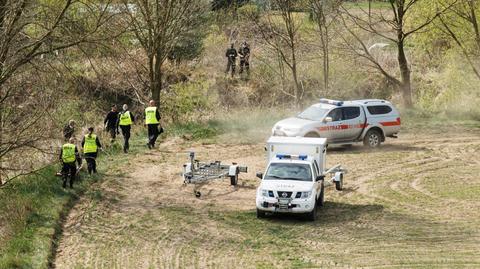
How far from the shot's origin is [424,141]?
97.8 feet

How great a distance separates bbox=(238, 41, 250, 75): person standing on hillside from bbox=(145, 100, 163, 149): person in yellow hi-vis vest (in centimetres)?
1499

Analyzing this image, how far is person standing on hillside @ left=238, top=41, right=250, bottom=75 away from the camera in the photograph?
41.9m

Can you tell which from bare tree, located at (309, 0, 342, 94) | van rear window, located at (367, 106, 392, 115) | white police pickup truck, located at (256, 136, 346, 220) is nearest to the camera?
white police pickup truck, located at (256, 136, 346, 220)

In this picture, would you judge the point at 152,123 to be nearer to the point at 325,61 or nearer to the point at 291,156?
the point at 291,156

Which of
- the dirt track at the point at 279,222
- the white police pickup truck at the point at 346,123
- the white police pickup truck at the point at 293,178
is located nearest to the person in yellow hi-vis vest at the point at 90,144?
the dirt track at the point at 279,222

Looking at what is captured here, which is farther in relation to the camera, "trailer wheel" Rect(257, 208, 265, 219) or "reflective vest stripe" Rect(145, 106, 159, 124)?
"reflective vest stripe" Rect(145, 106, 159, 124)

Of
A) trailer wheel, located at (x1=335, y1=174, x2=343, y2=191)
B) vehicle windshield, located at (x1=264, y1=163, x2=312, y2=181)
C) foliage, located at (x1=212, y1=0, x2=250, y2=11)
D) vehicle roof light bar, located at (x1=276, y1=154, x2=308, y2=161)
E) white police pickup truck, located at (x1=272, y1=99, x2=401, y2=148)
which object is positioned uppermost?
foliage, located at (x1=212, y1=0, x2=250, y2=11)

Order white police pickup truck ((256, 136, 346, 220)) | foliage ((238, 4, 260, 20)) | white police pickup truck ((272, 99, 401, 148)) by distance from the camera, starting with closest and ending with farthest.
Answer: white police pickup truck ((256, 136, 346, 220))
white police pickup truck ((272, 99, 401, 148))
foliage ((238, 4, 260, 20))

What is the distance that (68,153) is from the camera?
21078 millimetres

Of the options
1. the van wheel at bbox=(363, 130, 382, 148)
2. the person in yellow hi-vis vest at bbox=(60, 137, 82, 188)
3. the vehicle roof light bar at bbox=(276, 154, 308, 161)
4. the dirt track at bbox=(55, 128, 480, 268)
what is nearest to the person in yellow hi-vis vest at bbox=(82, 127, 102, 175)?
the person in yellow hi-vis vest at bbox=(60, 137, 82, 188)

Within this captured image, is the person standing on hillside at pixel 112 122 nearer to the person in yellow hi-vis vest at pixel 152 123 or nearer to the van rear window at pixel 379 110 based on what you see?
the person in yellow hi-vis vest at pixel 152 123

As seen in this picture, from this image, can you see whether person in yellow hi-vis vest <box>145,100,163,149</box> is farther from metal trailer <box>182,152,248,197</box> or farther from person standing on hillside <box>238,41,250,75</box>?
person standing on hillside <box>238,41,250,75</box>

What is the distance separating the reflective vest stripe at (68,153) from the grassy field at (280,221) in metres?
1.25

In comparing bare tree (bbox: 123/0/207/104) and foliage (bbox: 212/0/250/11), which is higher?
foliage (bbox: 212/0/250/11)
